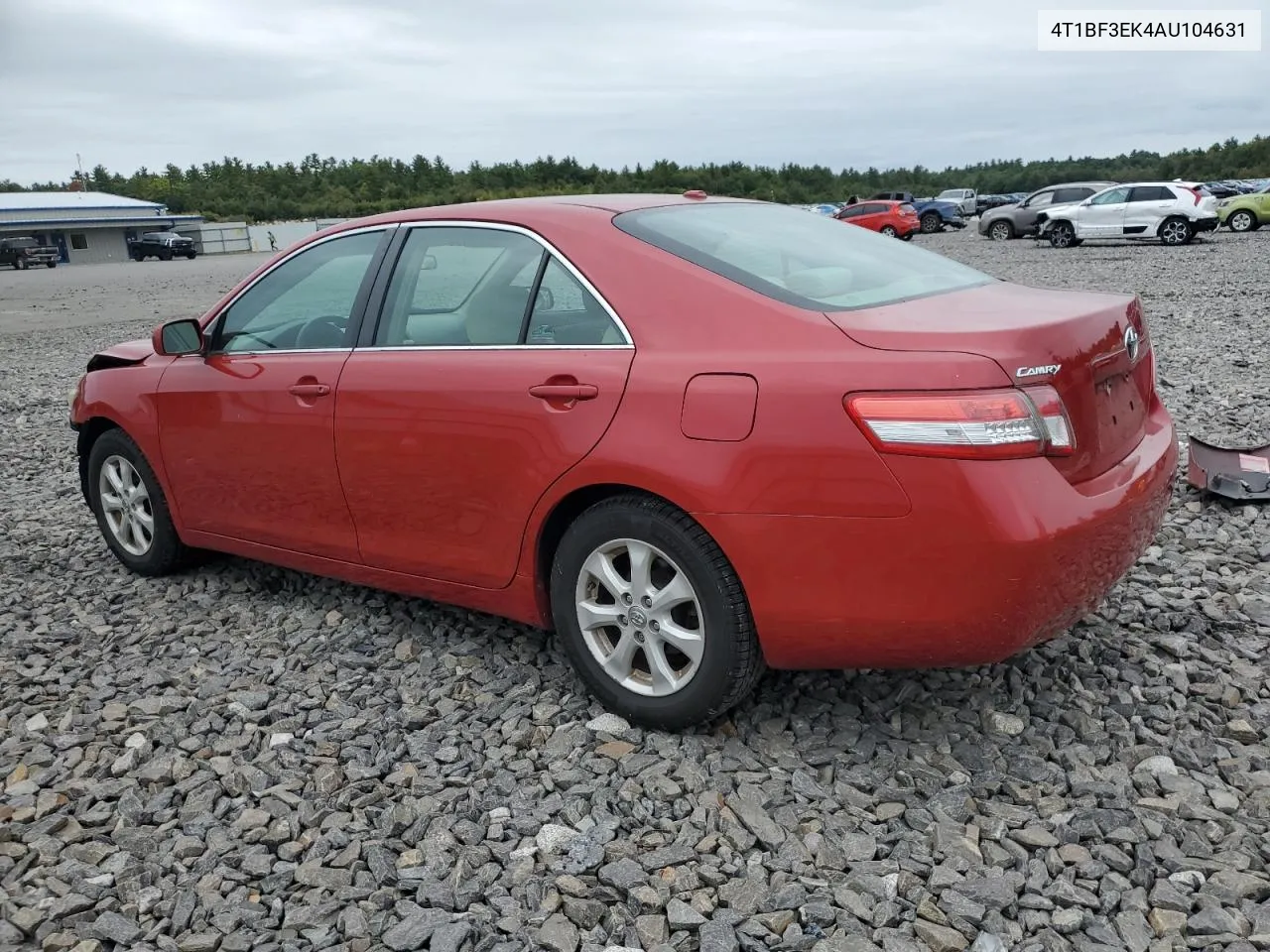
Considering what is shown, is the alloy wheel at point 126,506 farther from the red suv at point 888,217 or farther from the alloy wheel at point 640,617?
the red suv at point 888,217

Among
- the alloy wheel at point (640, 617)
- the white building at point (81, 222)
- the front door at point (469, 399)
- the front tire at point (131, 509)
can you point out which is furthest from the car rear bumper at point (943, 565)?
the white building at point (81, 222)

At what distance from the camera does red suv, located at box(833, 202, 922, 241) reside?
36031mm

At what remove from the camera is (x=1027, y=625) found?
2719mm

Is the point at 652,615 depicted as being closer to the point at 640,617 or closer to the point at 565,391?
the point at 640,617

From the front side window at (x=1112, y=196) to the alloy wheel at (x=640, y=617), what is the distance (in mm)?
26378

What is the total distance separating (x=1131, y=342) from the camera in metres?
3.22

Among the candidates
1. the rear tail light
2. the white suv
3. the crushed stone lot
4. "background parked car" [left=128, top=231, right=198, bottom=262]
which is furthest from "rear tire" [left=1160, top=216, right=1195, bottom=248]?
"background parked car" [left=128, top=231, right=198, bottom=262]

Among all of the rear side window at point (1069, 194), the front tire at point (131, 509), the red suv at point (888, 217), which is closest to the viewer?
the front tire at point (131, 509)

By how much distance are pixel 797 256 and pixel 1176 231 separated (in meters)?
25.6

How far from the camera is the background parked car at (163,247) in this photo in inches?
2203

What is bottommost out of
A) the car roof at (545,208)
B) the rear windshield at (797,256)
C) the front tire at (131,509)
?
the front tire at (131,509)

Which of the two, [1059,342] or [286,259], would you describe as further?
[286,259]

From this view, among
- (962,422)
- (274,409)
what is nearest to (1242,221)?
(274,409)

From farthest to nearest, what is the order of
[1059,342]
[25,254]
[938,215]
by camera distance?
[25,254]
[938,215]
[1059,342]
